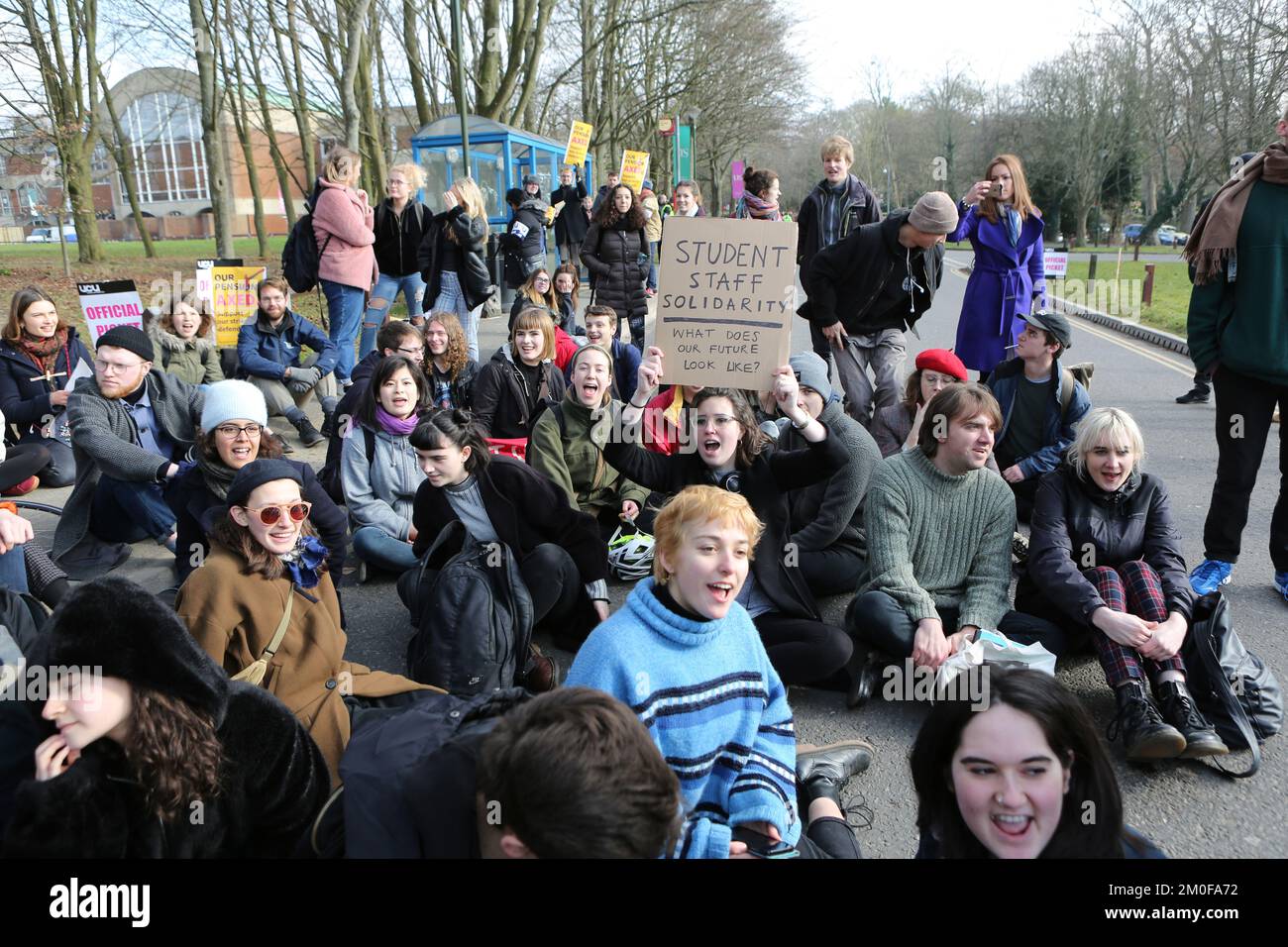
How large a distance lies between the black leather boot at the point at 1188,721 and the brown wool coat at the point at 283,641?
257 centimetres

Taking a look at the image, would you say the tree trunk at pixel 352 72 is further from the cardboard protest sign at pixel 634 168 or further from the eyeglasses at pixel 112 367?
the eyeglasses at pixel 112 367

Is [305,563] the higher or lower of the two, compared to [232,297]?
lower

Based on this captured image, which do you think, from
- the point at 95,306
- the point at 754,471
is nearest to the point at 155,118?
the point at 95,306

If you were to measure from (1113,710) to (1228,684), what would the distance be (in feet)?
1.46

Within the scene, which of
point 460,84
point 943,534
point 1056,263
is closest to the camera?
point 943,534

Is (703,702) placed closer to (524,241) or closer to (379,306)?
(379,306)

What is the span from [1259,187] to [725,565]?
3.39 meters

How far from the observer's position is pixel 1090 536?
3.71 m

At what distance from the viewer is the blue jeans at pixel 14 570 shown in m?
3.66

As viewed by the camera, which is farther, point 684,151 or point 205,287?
point 684,151

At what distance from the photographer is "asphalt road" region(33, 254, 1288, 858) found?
2895 millimetres

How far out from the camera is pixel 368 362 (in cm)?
665

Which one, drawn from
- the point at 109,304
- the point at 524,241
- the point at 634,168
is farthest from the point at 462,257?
the point at 634,168

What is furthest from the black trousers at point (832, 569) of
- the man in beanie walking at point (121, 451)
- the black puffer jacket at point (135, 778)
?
the man in beanie walking at point (121, 451)
